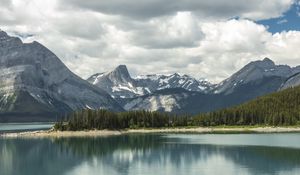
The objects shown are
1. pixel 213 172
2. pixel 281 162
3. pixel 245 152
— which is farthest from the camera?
pixel 245 152

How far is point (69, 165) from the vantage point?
120 meters

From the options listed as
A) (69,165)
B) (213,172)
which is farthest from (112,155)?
(213,172)

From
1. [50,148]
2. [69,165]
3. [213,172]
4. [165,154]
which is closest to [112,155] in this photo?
[165,154]

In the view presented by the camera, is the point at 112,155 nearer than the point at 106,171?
No

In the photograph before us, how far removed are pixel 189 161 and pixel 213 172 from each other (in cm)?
2268

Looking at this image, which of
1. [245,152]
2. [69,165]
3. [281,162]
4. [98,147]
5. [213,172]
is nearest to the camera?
[213,172]

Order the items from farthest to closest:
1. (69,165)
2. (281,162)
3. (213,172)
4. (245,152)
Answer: (245,152) → (69,165) → (281,162) → (213,172)

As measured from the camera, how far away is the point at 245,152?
445 feet

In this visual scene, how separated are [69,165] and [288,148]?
6519 centimetres

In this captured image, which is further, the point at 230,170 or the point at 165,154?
the point at 165,154

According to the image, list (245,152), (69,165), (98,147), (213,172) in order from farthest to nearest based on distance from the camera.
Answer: (98,147)
(245,152)
(69,165)
(213,172)

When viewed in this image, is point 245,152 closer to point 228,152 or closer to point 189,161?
point 228,152

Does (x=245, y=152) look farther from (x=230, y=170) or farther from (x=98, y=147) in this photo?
(x=98, y=147)

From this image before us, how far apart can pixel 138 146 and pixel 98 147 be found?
14226 mm
